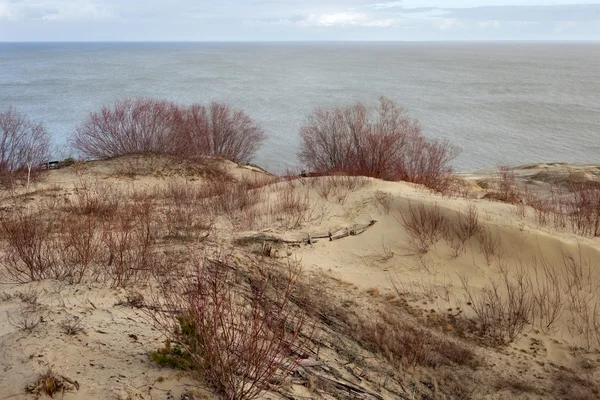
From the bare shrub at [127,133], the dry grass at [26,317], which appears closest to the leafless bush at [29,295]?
the dry grass at [26,317]

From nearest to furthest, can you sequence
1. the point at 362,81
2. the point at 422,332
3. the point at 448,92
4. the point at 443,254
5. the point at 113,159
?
1. the point at 422,332
2. the point at 443,254
3. the point at 113,159
4. the point at 448,92
5. the point at 362,81

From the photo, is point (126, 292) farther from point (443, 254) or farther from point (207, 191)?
point (207, 191)

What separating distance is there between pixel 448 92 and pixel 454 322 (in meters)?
77.8

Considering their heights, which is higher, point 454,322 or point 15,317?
point 15,317

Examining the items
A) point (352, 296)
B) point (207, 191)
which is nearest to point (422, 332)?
point (352, 296)

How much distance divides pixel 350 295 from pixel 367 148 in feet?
67.9

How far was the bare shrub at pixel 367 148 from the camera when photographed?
2784 centimetres

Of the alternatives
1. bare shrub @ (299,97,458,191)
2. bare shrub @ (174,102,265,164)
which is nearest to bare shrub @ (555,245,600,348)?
bare shrub @ (299,97,458,191)

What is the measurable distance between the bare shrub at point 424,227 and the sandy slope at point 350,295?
0.20m

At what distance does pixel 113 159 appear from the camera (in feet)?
85.7

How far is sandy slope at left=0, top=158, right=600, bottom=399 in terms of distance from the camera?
486 cm

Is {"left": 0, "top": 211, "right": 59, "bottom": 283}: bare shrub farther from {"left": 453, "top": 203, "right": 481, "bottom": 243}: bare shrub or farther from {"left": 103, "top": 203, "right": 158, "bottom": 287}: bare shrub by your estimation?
{"left": 453, "top": 203, "right": 481, "bottom": 243}: bare shrub

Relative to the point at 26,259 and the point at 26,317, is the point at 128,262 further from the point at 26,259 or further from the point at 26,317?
the point at 26,317

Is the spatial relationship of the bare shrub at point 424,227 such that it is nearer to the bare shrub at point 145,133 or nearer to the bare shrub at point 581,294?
the bare shrub at point 581,294
